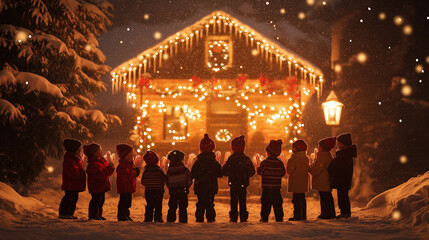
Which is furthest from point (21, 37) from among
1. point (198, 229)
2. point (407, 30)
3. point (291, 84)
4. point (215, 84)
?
point (407, 30)

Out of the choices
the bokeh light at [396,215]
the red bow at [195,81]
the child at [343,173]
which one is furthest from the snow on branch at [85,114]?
the bokeh light at [396,215]

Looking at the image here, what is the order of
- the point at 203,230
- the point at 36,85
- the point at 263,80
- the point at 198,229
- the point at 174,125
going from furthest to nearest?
the point at 174,125 → the point at 263,80 → the point at 36,85 → the point at 198,229 → the point at 203,230

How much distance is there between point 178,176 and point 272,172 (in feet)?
6.79

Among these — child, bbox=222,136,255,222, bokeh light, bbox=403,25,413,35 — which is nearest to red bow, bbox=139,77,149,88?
child, bbox=222,136,255,222

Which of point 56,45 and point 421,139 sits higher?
point 56,45

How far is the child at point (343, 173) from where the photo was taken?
7.91 meters

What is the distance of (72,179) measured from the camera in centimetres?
785

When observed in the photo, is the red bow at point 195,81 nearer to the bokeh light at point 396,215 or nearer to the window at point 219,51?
the window at point 219,51

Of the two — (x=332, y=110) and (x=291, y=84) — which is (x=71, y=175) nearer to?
(x=332, y=110)

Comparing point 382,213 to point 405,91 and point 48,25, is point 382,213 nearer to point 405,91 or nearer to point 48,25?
point 405,91

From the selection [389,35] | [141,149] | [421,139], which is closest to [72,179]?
[141,149]

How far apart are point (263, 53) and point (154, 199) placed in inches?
496

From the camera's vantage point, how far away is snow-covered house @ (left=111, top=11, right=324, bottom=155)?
18344 mm

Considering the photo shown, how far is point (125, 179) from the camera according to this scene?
8.12 meters
